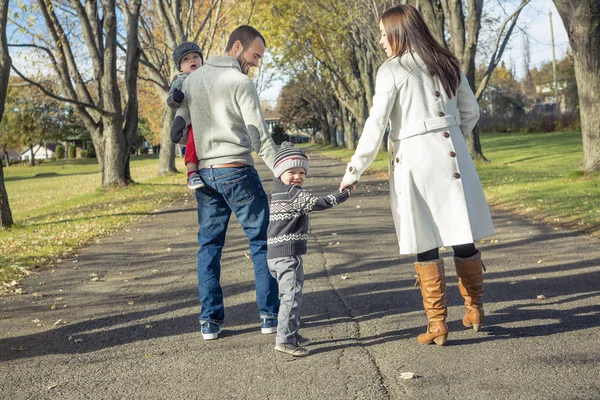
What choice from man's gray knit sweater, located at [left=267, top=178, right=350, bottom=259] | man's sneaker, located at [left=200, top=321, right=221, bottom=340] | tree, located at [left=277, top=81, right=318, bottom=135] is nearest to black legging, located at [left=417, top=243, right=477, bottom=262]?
man's gray knit sweater, located at [left=267, top=178, right=350, bottom=259]

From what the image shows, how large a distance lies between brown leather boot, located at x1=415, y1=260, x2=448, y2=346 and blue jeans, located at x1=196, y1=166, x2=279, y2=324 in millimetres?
1029

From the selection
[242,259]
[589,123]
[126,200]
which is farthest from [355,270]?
[126,200]

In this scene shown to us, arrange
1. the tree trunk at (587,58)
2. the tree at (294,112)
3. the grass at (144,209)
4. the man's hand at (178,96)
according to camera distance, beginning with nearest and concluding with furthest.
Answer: the man's hand at (178,96) < the grass at (144,209) < the tree trunk at (587,58) < the tree at (294,112)

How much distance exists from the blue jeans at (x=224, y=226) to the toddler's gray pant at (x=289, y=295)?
44cm

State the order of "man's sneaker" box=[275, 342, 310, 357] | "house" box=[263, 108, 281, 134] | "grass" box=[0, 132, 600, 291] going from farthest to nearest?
"house" box=[263, 108, 281, 134], "grass" box=[0, 132, 600, 291], "man's sneaker" box=[275, 342, 310, 357]

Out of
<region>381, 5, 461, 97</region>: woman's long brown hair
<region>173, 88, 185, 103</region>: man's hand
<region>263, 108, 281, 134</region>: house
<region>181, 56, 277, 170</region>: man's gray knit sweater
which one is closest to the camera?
<region>381, 5, 461, 97</region>: woman's long brown hair

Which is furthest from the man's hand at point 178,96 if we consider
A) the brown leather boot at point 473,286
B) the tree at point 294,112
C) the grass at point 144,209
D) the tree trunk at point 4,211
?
the tree at point 294,112

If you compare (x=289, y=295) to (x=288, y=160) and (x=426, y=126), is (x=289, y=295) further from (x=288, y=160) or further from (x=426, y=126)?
(x=426, y=126)

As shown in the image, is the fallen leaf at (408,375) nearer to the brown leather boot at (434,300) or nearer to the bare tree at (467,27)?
the brown leather boot at (434,300)

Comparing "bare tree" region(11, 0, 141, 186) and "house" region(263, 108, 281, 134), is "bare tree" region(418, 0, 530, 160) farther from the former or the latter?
"house" region(263, 108, 281, 134)

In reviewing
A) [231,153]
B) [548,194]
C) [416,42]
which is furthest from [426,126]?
[548,194]

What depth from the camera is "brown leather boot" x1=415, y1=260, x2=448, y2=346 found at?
4.49m

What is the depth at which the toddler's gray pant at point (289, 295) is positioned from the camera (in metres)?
4.49

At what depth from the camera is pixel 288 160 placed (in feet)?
14.7
